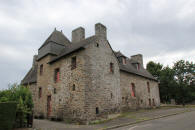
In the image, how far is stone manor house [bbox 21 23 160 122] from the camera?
11.6 metres

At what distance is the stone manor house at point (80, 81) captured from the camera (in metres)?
11.6

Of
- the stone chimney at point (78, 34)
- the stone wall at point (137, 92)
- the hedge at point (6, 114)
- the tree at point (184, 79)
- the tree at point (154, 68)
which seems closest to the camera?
the hedge at point (6, 114)

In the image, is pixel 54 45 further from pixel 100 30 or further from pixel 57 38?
pixel 100 30

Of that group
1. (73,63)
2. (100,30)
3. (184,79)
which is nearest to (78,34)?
(100,30)

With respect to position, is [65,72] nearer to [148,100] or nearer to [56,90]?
[56,90]

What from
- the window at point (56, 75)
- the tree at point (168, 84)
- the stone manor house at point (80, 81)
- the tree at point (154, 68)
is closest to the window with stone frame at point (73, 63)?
the stone manor house at point (80, 81)

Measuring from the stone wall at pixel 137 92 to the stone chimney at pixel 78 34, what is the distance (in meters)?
6.03

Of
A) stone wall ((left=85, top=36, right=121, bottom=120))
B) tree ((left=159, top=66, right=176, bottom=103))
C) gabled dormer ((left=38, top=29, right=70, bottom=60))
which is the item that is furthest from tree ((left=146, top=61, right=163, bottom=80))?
gabled dormer ((left=38, top=29, right=70, bottom=60))

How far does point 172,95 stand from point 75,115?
2959 cm

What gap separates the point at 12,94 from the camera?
990 cm

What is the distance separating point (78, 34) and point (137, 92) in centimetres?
1028

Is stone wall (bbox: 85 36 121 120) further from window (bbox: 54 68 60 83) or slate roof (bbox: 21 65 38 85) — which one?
slate roof (bbox: 21 65 38 85)

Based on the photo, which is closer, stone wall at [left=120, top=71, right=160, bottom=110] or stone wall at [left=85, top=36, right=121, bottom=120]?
stone wall at [left=85, top=36, right=121, bottom=120]

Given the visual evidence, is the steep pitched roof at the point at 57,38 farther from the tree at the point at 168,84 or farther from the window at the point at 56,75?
the tree at the point at 168,84
